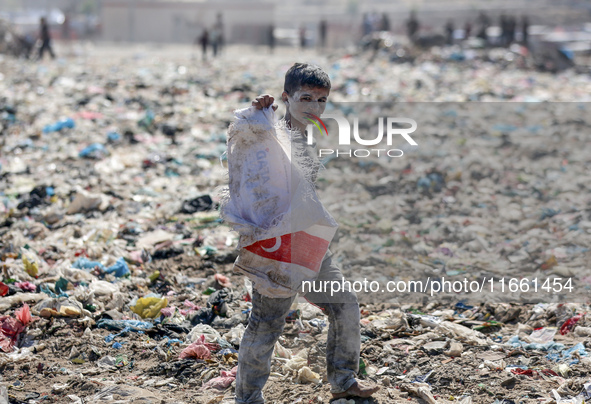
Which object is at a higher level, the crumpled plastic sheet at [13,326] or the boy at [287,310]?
the boy at [287,310]

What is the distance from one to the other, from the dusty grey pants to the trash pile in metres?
0.18

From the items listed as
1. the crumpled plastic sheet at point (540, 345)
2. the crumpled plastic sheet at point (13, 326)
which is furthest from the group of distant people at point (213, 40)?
the crumpled plastic sheet at point (540, 345)

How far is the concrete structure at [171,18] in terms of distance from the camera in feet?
99.9

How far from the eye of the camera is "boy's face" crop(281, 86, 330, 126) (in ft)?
7.40

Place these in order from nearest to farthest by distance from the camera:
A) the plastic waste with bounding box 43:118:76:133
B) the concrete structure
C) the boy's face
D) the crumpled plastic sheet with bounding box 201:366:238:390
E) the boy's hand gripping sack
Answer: the boy's hand gripping sack → the boy's face → the crumpled plastic sheet with bounding box 201:366:238:390 → the plastic waste with bounding box 43:118:76:133 → the concrete structure

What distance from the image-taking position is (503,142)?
7.74 metres

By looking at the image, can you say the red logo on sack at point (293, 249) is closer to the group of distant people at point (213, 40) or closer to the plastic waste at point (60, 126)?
the plastic waste at point (60, 126)

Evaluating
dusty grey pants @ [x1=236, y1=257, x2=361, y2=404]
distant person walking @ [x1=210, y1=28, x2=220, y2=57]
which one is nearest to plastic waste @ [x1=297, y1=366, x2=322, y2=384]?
dusty grey pants @ [x1=236, y1=257, x2=361, y2=404]

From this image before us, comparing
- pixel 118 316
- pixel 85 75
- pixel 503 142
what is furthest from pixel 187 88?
pixel 118 316

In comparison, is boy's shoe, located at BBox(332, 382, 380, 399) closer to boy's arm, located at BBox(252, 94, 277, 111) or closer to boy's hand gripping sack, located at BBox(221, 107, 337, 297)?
boy's hand gripping sack, located at BBox(221, 107, 337, 297)

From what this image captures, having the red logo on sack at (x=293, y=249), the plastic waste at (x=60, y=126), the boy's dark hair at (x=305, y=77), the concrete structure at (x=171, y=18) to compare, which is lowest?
the plastic waste at (x=60, y=126)

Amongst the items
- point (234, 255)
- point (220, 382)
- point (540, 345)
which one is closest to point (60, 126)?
point (234, 255)

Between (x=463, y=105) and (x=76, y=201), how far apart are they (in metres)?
6.45

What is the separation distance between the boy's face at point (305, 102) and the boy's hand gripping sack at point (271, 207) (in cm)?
11
